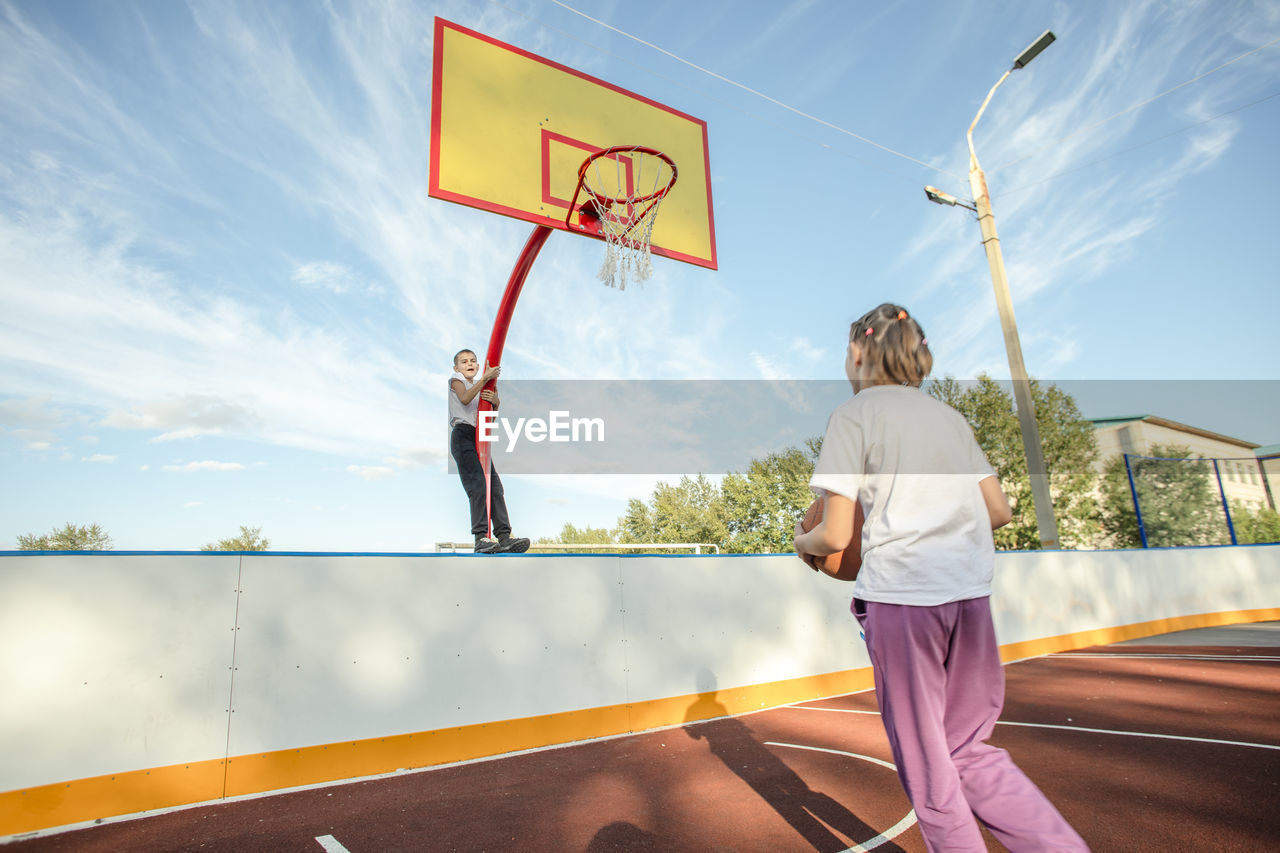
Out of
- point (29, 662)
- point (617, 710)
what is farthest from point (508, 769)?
point (29, 662)

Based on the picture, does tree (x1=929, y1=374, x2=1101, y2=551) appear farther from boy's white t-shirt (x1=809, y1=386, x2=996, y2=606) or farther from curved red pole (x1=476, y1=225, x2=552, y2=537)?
boy's white t-shirt (x1=809, y1=386, x2=996, y2=606)


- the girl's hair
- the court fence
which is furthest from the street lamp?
the girl's hair

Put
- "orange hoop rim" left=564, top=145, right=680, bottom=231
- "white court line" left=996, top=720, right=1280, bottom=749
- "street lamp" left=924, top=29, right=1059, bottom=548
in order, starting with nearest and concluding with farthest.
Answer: "white court line" left=996, top=720, right=1280, bottom=749 → "orange hoop rim" left=564, top=145, right=680, bottom=231 → "street lamp" left=924, top=29, right=1059, bottom=548

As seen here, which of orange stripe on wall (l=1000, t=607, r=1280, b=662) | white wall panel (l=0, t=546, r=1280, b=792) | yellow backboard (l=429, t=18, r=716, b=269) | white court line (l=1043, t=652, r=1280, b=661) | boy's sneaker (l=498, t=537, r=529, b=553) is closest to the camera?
white wall panel (l=0, t=546, r=1280, b=792)

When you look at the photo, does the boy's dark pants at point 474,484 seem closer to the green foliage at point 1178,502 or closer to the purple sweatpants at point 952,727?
the purple sweatpants at point 952,727

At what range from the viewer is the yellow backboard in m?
7.64

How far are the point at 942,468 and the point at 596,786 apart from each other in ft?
12.0

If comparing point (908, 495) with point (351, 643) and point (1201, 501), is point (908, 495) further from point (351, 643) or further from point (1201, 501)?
point (1201, 501)

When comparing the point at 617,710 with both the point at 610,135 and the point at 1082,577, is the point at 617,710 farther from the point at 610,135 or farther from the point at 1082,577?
the point at 1082,577

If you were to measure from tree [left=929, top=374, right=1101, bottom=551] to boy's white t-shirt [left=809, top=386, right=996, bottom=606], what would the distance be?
3692 centimetres

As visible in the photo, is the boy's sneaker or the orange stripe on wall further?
the orange stripe on wall

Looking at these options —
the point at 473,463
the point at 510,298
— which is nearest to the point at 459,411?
the point at 473,463

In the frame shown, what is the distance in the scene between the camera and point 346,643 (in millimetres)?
5047

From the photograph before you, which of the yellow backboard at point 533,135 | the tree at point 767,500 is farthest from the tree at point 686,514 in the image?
the yellow backboard at point 533,135
